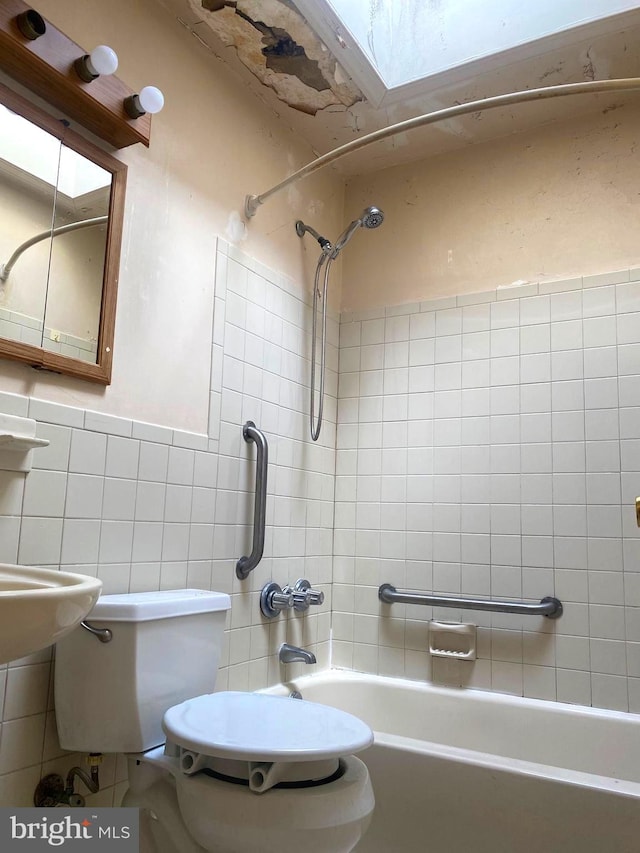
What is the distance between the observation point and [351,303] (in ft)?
9.07

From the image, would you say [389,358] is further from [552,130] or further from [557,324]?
[552,130]

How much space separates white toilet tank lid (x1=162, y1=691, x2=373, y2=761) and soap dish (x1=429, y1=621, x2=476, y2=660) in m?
0.94

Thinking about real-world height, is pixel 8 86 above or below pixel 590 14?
below

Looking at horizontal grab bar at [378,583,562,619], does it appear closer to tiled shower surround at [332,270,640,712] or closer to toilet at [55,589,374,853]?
tiled shower surround at [332,270,640,712]

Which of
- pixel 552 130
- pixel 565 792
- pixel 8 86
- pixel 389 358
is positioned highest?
pixel 552 130

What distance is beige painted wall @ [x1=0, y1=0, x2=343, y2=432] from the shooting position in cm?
166

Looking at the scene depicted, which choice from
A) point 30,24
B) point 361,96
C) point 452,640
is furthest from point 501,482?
point 30,24

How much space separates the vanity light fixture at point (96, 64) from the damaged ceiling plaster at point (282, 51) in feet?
1.95

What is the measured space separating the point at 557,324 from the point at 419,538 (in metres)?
0.93

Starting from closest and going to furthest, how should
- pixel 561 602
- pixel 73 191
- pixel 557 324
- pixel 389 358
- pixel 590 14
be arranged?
pixel 73 191
pixel 590 14
pixel 561 602
pixel 557 324
pixel 389 358

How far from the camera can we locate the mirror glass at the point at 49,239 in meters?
1.41

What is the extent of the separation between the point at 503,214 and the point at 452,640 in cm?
160

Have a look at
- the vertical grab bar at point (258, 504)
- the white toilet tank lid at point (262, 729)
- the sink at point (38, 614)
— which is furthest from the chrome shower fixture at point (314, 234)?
the sink at point (38, 614)

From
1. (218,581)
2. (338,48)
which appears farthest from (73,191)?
(218,581)
